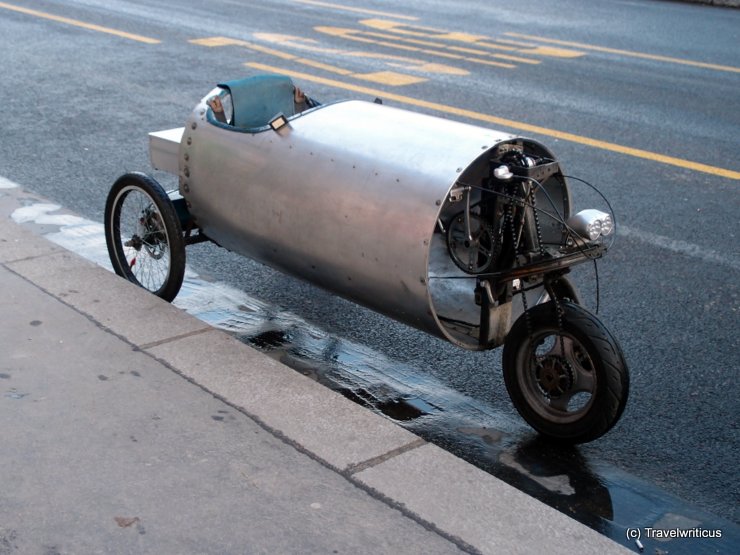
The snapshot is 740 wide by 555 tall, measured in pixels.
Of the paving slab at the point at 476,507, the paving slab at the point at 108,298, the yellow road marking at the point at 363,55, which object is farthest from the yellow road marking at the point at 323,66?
the paving slab at the point at 476,507

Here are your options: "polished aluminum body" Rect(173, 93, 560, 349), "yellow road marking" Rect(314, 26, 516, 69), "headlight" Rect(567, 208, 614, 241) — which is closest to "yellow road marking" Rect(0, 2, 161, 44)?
"yellow road marking" Rect(314, 26, 516, 69)

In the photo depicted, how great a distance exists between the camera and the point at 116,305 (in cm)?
538

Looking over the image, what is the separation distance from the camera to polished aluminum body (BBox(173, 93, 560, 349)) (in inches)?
176

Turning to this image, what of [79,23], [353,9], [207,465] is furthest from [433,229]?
[353,9]

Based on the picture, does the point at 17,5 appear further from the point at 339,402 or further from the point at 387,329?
the point at 339,402

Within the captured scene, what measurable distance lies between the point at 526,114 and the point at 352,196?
6302 mm

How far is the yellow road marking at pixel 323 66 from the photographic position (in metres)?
12.3

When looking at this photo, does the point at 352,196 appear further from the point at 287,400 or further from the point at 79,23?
the point at 79,23

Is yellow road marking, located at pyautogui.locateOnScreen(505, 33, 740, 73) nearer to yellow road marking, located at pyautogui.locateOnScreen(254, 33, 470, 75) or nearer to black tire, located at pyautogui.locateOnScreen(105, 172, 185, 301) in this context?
yellow road marking, located at pyautogui.locateOnScreen(254, 33, 470, 75)

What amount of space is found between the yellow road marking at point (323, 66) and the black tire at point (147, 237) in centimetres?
661

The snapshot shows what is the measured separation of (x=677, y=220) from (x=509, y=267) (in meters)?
3.39

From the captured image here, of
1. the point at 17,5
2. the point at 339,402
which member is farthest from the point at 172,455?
the point at 17,5

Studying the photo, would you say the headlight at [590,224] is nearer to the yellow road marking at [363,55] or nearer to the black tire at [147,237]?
the black tire at [147,237]

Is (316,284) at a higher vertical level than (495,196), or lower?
lower
